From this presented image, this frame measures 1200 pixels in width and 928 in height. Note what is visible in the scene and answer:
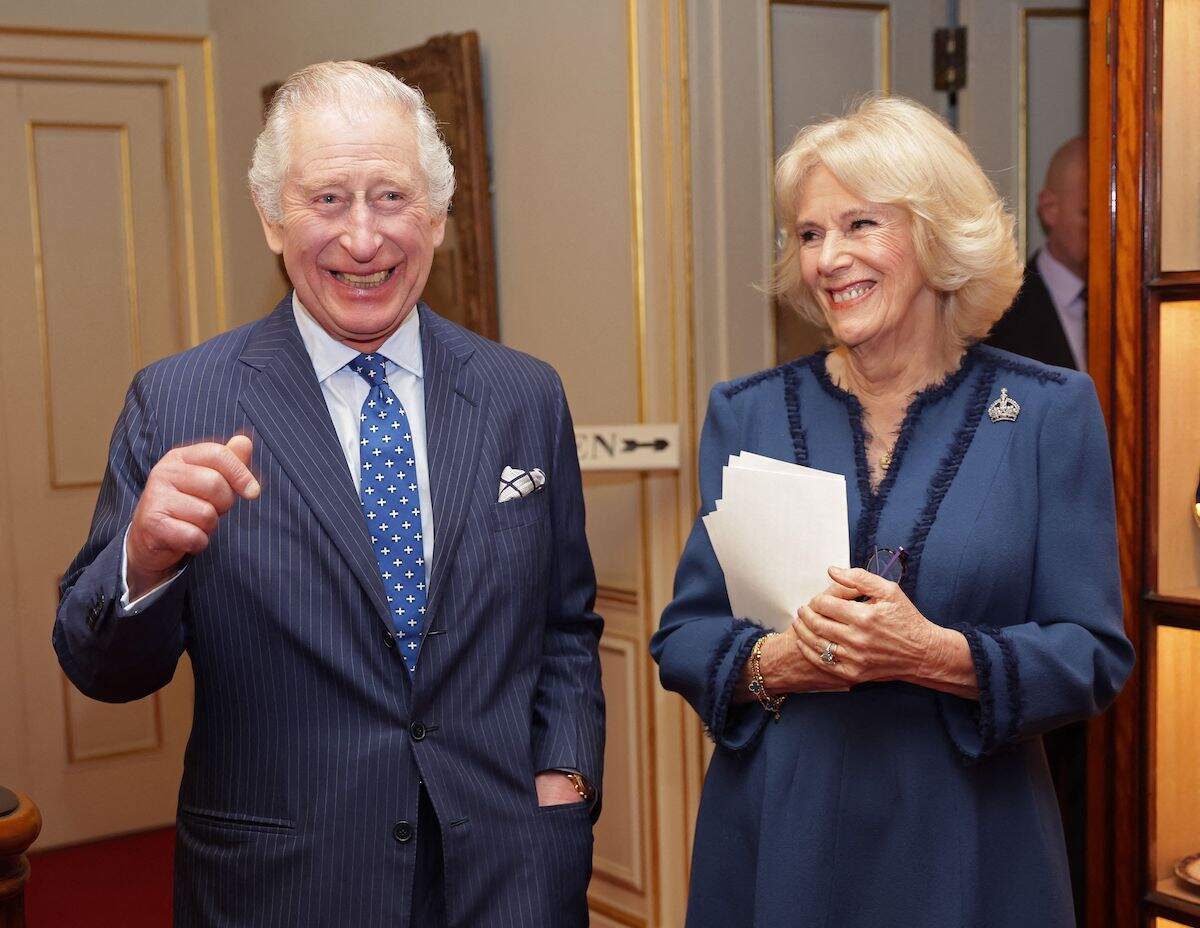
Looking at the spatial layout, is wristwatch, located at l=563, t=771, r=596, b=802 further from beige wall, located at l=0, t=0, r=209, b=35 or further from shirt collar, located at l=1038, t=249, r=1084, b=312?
beige wall, located at l=0, t=0, r=209, b=35

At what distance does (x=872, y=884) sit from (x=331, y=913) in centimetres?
74

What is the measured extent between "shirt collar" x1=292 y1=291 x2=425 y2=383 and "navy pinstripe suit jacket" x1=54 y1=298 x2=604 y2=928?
1.1 inches

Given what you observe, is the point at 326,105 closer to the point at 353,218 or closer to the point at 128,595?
the point at 353,218

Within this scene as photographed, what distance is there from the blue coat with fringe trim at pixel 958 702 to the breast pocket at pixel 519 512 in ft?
1.01

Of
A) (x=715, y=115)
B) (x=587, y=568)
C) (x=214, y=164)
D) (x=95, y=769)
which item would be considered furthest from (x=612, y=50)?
(x=95, y=769)

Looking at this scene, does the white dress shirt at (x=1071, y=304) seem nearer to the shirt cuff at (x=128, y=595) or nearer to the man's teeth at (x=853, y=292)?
the man's teeth at (x=853, y=292)

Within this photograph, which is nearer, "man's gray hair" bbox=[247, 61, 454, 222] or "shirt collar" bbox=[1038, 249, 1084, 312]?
"man's gray hair" bbox=[247, 61, 454, 222]

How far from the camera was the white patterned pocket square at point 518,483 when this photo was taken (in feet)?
6.35

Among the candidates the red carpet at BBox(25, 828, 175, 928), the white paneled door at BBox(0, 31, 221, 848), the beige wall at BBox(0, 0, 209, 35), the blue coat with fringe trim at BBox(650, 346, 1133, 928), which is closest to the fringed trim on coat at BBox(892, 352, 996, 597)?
the blue coat with fringe trim at BBox(650, 346, 1133, 928)

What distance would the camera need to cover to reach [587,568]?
7.02 feet

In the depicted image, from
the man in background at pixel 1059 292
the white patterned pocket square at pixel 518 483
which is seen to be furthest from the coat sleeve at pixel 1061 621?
the man in background at pixel 1059 292

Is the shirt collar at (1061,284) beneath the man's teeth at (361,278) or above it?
above

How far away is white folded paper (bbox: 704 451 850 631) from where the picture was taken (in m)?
1.80

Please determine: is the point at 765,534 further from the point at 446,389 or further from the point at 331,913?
the point at 331,913
